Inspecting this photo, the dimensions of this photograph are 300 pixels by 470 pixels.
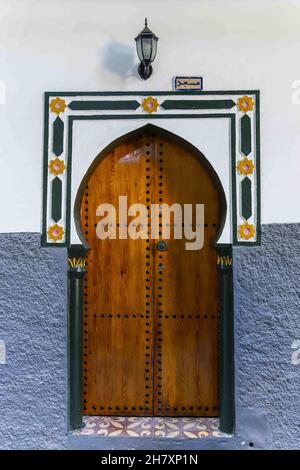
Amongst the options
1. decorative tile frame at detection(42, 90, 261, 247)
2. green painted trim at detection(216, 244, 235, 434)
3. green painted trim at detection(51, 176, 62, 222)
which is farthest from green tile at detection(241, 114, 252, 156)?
green painted trim at detection(51, 176, 62, 222)

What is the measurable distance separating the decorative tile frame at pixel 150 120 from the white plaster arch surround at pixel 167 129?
0.03 m

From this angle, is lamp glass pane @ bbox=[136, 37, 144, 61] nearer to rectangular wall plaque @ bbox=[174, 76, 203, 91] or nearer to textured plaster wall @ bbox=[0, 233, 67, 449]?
rectangular wall plaque @ bbox=[174, 76, 203, 91]

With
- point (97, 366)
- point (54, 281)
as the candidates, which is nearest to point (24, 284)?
point (54, 281)

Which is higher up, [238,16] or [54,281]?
[238,16]

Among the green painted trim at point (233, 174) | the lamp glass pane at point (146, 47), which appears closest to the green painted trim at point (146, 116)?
the green painted trim at point (233, 174)

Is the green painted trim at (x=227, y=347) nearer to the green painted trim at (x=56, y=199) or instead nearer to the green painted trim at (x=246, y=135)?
the green painted trim at (x=246, y=135)

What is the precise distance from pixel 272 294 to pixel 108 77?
6.31 feet

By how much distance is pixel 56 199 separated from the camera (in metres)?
3.25

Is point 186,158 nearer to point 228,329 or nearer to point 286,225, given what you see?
point 286,225

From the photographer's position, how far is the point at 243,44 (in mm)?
3242

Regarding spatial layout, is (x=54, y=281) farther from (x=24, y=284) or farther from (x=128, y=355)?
(x=128, y=355)

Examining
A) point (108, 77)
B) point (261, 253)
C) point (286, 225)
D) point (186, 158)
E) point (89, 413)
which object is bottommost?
point (89, 413)

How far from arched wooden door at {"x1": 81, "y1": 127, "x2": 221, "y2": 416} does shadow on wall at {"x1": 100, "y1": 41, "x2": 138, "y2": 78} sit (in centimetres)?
45

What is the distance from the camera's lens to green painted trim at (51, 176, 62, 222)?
10.6 feet
